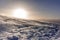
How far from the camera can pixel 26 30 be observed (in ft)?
11.9

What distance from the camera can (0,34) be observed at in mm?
3512

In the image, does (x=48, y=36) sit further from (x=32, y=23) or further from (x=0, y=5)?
(x=0, y=5)

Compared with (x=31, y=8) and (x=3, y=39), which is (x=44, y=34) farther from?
(x=3, y=39)

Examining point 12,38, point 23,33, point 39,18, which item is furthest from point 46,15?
point 12,38

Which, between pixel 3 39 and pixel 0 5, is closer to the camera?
pixel 3 39

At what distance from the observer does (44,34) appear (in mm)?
3596

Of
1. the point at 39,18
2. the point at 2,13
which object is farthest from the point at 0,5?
the point at 39,18

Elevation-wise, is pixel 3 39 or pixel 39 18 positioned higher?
pixel 39 18

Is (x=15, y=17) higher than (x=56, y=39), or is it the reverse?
(x=15, y=17)

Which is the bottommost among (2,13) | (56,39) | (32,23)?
(56,39)

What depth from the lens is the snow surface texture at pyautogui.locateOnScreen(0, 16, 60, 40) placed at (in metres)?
3.49

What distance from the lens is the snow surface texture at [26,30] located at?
349cm

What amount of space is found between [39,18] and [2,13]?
2.77ft

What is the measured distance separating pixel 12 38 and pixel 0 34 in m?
0.28
